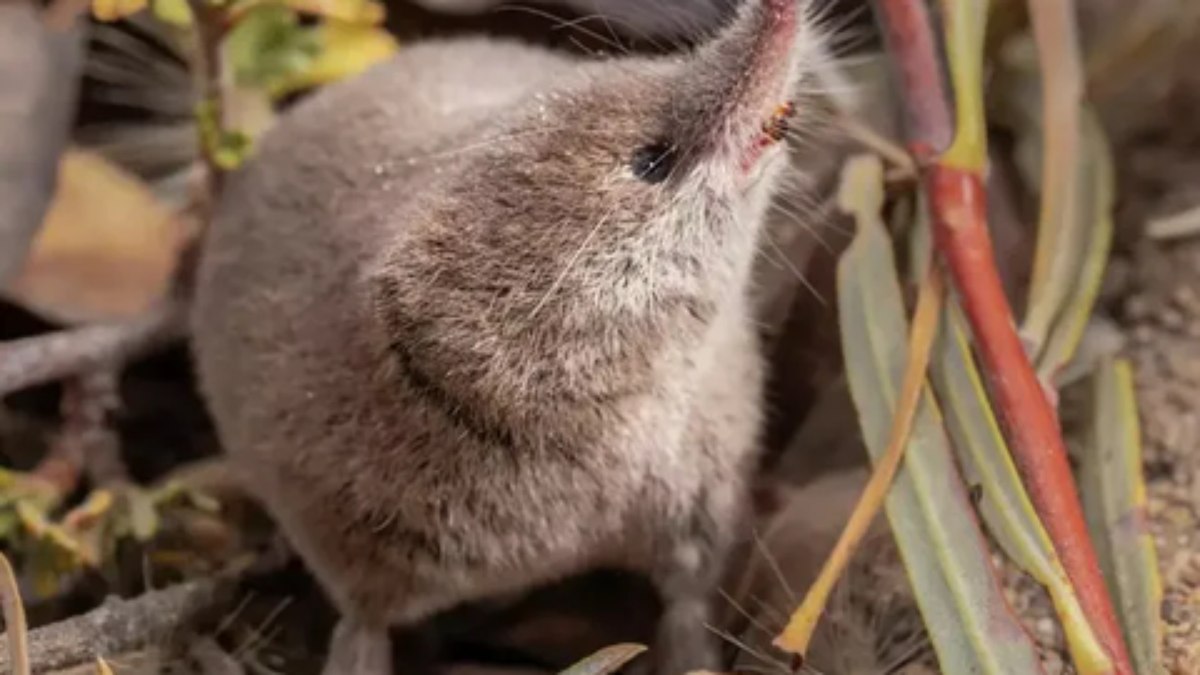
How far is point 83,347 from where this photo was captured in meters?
1.44

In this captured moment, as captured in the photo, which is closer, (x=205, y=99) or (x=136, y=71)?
(x=205, y=99)

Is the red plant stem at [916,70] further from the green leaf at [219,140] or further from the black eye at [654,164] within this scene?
the green leaf at [219,140]

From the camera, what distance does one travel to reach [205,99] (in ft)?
4.49

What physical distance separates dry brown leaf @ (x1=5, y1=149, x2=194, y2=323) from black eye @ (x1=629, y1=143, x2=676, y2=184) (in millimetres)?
693

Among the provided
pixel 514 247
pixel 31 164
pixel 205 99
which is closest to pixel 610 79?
pixel 514 247

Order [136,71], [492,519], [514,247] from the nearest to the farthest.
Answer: [514,247]
[492,519]
[136,71]

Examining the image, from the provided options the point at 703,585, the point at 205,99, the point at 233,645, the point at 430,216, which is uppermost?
the point at 430,216

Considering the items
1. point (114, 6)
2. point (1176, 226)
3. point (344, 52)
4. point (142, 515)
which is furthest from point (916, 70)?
point (142, 515)

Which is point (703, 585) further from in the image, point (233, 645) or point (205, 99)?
point (205, 99)

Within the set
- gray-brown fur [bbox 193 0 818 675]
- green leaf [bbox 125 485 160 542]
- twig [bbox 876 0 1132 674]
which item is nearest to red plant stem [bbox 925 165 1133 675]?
twig [bbox 876 0 1132 674]

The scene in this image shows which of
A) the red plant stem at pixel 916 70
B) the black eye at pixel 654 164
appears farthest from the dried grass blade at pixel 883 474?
the black eye at pixel 654 164

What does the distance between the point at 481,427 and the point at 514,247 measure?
0.48ft

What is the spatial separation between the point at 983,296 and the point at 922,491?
6.2 inches

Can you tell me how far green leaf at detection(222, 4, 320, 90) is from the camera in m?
1.31
